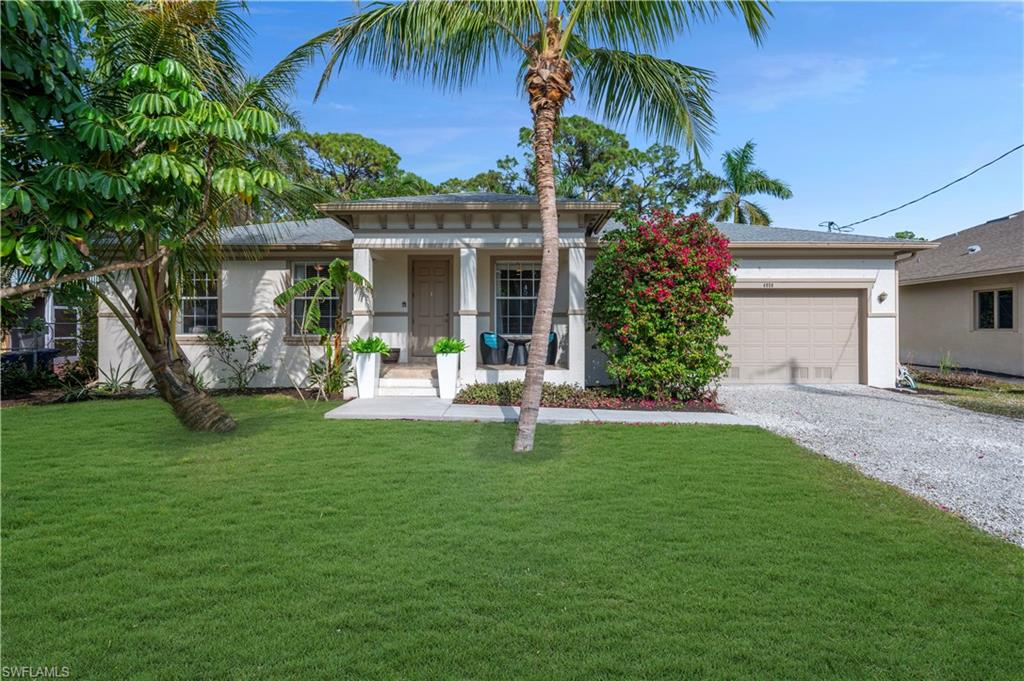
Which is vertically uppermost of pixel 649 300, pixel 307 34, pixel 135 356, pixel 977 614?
pixel 307 34

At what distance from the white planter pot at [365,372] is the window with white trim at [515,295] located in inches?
125

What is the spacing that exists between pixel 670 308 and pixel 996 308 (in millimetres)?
11972

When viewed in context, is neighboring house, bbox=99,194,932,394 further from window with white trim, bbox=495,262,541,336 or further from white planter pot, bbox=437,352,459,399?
white planter pot, bbox=437,352,459,399

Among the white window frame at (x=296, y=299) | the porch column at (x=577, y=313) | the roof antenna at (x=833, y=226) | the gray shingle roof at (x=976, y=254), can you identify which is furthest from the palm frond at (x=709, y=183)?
the white window frame at (x=296, y=299)

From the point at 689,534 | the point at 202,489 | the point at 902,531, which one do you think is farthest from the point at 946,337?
the point at 202,489

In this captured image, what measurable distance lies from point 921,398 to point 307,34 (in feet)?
42.0

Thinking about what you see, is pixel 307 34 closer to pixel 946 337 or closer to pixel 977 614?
pixel 977 614

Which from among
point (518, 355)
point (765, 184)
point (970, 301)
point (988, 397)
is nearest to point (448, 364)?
point (518, 355)

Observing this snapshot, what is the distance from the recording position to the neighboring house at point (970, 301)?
14.4 metres

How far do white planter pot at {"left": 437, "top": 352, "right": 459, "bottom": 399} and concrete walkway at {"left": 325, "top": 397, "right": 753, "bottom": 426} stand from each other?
0.75 metres

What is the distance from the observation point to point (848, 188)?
18.5 metres

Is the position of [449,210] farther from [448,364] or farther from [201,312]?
[201,312]

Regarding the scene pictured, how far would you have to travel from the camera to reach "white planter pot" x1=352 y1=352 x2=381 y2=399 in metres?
10.1

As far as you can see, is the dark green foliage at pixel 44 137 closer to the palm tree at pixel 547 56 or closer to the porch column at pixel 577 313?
the palm tree at pixel 547 56
